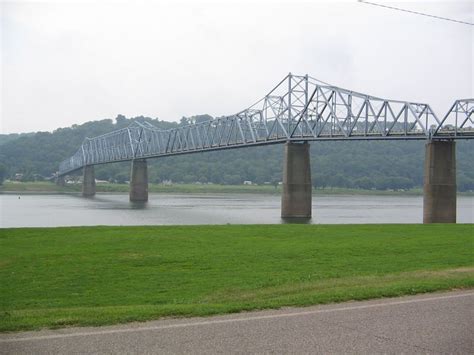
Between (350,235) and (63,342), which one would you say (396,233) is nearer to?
(350,235)

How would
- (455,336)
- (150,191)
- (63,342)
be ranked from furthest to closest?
(150,191)
(455,336)
(63,342)

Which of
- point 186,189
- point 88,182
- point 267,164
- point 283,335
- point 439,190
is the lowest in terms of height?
point 283,335

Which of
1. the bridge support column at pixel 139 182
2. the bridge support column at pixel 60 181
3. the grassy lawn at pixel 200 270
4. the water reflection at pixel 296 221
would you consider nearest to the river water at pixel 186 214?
the water reflection at pixel 296 221

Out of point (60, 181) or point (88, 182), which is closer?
point (88, 182)

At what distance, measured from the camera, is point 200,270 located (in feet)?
41.5

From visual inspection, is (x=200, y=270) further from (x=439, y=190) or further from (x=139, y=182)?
(x=139, y=182)

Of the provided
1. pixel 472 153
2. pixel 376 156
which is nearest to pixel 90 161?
pixel 376 156

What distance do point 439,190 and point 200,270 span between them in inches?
1550

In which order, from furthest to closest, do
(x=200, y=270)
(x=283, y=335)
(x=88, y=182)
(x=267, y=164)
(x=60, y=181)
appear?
(x=60, y=181)
(x=267, y=164)
(x=88, y=182)
(x=200, y=270)
(x=283, y=335)

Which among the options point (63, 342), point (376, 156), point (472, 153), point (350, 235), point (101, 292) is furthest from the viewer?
point (376, 156)

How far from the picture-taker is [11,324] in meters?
7.65

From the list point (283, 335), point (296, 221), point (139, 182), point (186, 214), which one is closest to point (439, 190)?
point (296, 221)

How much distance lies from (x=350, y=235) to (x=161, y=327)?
1242 centimetres

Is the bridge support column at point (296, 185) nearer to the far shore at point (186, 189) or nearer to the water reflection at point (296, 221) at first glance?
the water reflection at point (296, 221)
